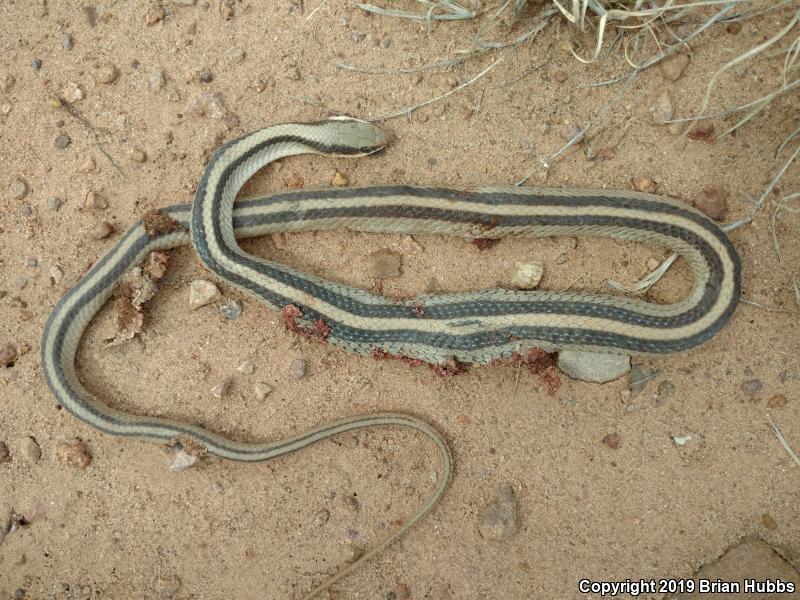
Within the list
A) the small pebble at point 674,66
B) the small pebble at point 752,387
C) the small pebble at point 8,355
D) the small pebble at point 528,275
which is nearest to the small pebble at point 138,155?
the small pebble at point 8,355

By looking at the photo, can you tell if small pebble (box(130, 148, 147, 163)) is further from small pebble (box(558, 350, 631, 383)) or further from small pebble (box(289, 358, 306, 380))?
small pebble (box(558, 350, 631, 383))

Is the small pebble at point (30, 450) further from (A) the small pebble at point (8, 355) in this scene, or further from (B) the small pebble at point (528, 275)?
(B) the small pebble at point (528, 275)

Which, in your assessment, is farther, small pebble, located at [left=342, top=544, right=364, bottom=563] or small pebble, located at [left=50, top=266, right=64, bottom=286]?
small pebble, located at [left=50, top=266, right=64, bottom=286]

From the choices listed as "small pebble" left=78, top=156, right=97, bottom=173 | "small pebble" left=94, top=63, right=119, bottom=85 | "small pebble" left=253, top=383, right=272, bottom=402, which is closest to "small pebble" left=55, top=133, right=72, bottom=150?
"small pebble" left=78, top=156, right=97, bottom=173

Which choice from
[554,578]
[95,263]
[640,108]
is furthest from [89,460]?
[640,108]

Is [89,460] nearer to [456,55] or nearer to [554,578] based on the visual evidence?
[554,578]
